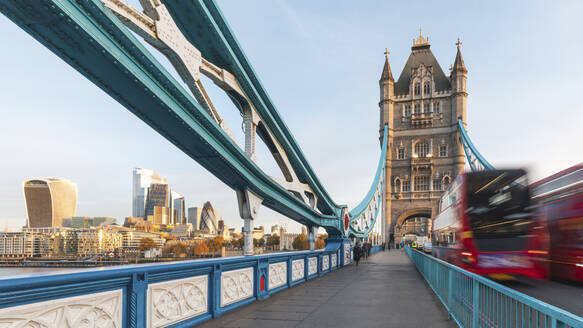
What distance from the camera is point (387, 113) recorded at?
199ft

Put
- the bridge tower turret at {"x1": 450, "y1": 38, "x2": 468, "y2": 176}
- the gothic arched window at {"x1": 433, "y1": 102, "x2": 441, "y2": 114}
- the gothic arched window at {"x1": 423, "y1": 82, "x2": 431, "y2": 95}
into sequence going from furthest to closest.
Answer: the gothic arched window at {"x1": 423, "y1": 82, "x2": 431, "y2": 95}
the gothic arched window at {"x1": 433, "y1": 102, "x2": 441, "y2": 114}
the bridge tower turret at {"x1": 450, "y1": 38, "x2": 468, "y2": 176}

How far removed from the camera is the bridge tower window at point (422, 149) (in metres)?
59.2

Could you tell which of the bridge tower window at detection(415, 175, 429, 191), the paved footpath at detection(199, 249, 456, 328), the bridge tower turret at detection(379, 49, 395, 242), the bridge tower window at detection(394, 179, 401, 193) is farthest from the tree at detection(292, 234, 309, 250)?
the paved footpath at detection(199, 249, 456, 328)

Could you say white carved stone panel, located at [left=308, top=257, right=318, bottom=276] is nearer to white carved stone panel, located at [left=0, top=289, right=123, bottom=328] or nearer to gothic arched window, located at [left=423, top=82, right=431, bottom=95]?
white carved stone panel, located at [left=0, top=289, right=123, bottom=328]

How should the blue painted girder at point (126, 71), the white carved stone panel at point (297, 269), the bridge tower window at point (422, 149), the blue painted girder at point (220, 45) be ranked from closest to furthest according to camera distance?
1. the blue painted girder at point (126, 71)
2. the blue painted girder at point (220, 45)
3. the white carved stone panel at point (297, 269)
4. the bridge tower window at point (422, 149)

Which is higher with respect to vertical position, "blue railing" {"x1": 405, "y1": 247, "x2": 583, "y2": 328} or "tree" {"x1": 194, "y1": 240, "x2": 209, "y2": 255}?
"blue railing" {"x1": 405, "y1": 247, "x2": 583, "y2": 328}

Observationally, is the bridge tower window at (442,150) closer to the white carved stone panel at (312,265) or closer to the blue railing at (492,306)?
the white carved stone panel at (312,265)

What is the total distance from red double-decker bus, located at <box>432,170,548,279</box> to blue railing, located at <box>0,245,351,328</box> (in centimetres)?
575

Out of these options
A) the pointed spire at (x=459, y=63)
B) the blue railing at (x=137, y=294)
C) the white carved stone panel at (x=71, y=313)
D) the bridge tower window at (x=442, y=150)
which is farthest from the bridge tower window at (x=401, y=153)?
the white carved stone panel at (x=71, y=313)

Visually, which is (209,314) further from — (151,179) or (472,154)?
(151,179)

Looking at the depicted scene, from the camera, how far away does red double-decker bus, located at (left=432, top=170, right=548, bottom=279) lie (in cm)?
1088

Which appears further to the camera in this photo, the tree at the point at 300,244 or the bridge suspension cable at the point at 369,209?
Result: the tree at the point at 300,244

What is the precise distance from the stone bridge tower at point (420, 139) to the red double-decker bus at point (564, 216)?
147ft

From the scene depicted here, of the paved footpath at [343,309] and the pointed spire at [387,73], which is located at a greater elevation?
the pointed spire at [387,73]
